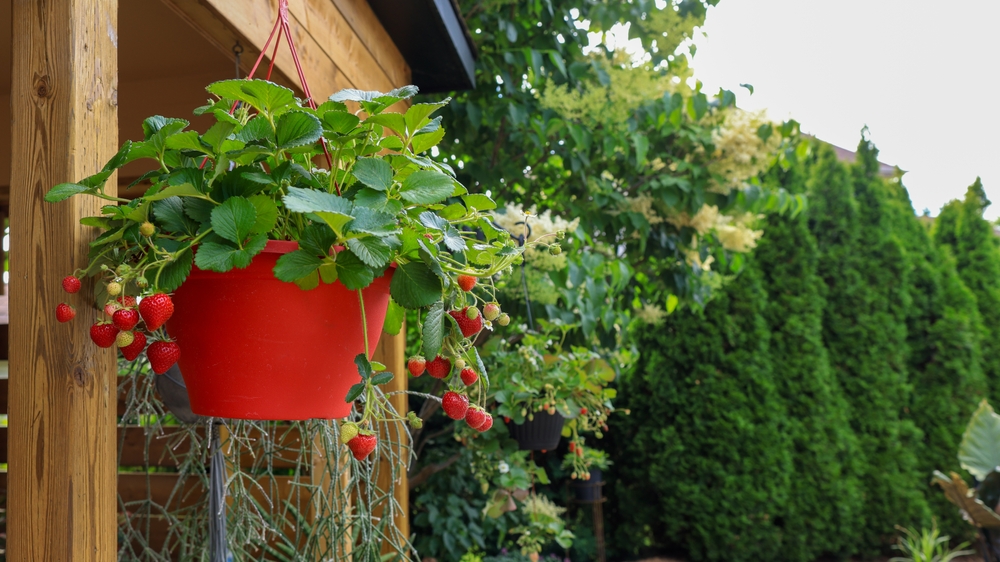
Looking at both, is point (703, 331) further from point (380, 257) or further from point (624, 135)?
point (380, 257)

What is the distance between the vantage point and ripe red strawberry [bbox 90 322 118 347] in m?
0.54

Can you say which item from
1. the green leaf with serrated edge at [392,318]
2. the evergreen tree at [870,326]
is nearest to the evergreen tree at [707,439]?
the evergreen tree at [870,326]

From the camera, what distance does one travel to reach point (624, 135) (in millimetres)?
2180

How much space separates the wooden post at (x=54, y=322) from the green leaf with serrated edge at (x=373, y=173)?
0.26m

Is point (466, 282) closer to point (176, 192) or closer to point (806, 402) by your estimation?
point (176, 192)

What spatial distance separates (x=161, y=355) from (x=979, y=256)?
514cm

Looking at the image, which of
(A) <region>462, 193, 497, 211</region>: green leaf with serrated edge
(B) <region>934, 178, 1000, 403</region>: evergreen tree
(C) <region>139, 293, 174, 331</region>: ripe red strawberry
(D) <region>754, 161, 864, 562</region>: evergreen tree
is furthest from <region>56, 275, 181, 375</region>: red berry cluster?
(B) <region>934, 178, 1000, 403</region>: evergreen tree

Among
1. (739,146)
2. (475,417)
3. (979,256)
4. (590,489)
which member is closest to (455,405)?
(475,417)

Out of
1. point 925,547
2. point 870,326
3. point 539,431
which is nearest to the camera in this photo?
point 539,431

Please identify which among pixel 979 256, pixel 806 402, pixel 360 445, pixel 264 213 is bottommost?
pixel 806 402

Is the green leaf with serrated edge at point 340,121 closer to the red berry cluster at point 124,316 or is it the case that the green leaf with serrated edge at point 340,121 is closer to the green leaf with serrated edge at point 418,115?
the green leaf with serrated edge at point 418,115

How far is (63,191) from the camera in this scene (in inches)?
20.8

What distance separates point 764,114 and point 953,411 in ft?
9.37

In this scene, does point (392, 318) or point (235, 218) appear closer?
point (235, 218)
